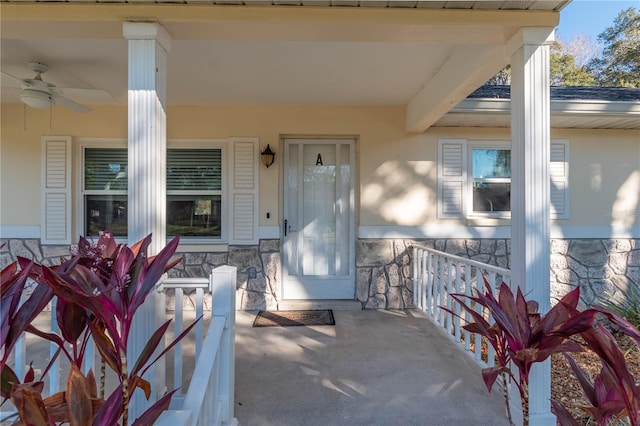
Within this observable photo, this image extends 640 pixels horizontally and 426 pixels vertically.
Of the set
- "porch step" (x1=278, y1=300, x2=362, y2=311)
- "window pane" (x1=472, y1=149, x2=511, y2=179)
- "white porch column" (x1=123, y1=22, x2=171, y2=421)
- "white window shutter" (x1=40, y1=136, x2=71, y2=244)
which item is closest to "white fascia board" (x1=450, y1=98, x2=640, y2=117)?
"window pane" (x1=472, y1=149, x2=511, y2=179)

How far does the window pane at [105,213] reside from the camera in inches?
173

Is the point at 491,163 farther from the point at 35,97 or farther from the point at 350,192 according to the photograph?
the point at 35,97

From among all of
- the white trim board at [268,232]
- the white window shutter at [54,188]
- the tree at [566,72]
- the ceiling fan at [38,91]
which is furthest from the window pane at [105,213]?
the tree at [566,72]

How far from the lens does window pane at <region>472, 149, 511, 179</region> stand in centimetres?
449

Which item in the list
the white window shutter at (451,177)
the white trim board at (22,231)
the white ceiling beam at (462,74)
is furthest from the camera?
the white window shutter at (451,177)

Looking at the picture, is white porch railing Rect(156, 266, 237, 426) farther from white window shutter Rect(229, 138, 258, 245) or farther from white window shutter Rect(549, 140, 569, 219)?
white window shutter Rect(549, 140, 569, 219)

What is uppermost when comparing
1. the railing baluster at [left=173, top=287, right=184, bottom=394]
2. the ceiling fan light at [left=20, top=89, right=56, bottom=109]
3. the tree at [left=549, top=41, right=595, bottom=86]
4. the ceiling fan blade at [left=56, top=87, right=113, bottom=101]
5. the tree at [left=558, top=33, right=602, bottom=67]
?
the tree at [left=558, top=33, right=602, bottom=67]

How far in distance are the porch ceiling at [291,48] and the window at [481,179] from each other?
2.20 ft

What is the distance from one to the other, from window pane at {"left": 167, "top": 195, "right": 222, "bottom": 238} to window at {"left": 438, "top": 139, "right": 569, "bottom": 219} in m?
2.88

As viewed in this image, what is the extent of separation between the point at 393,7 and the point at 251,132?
262 centimetres

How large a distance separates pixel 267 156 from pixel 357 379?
274 centimetres

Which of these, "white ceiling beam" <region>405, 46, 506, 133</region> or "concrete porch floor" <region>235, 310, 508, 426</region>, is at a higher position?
"white ceiling beam" <region>405, 46, 506, 133</region>

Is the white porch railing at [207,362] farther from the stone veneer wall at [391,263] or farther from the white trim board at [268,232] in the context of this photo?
the white trim board at [268,232]

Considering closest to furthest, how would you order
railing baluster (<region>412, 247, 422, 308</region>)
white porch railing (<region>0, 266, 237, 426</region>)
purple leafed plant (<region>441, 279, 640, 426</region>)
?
purple leafed plant (<region>441, 279, 640, 426</region>) → white porch railing (<region>0, 266, 237, 426</region>) → railing baluster (<region>412, 247, 422, 308</region>)
